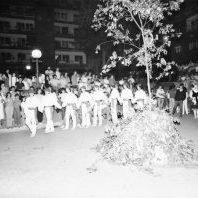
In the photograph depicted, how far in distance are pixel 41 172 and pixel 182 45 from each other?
37.3m

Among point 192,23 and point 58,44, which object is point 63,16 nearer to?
point 58,44

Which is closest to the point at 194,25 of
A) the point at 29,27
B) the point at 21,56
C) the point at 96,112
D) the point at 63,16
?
the point at 63,16

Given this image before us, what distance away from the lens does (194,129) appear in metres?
13.4

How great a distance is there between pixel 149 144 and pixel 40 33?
44.1 metres

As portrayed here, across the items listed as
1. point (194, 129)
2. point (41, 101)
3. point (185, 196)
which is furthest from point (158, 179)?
point (41, 101)

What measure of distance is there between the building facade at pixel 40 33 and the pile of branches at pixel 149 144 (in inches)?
1479

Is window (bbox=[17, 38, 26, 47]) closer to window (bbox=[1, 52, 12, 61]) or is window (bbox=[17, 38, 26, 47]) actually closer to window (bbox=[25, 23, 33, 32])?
window (bbox=[25, 23, 33, 32])

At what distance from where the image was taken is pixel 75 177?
23.5 feet

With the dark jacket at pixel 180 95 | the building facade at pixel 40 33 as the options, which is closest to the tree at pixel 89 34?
the building facade at pixel 40 33

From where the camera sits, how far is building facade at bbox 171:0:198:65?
39.0m

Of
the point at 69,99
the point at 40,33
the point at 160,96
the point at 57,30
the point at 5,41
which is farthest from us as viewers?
the point at 57,30

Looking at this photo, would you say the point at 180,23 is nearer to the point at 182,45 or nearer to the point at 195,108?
the point at 182,45

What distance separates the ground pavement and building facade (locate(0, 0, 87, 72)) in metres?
36.2

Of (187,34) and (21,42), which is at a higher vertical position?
(21,42)
